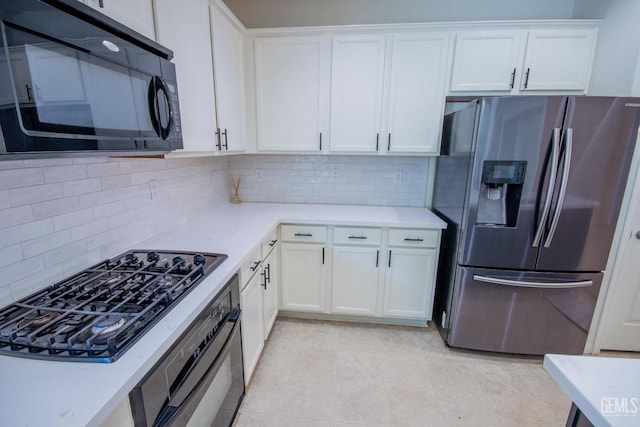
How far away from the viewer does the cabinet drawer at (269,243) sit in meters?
1.88

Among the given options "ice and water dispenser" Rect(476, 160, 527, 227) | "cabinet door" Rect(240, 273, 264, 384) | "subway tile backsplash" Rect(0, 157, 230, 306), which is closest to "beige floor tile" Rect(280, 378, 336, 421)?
"cabinet door" Rect(240, 273, 264, 384)

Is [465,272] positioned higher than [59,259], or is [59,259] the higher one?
[59,259]

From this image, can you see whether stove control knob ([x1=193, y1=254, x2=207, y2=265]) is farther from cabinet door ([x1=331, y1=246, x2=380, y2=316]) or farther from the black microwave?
cabinet door ([x1=331, y1=246, x2=380, y2=316])

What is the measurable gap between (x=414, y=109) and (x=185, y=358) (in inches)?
87.1

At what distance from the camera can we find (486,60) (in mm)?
2080

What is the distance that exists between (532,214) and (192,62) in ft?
7.33

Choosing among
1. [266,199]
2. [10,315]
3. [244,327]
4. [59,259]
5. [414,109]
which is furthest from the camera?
[266,199]

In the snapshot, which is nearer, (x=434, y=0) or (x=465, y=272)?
(x=465, y=272)

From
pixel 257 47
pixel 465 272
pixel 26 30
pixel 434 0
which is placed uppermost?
pixel 434 0

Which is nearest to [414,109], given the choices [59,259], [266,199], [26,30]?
[266,199]

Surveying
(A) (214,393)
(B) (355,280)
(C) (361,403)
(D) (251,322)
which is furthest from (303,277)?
(A) (214,393)

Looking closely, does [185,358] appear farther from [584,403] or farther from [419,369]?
[419,369]

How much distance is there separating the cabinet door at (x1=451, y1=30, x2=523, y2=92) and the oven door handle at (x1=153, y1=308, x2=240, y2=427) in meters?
2.37

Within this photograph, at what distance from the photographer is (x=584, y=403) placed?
60 centimetres
